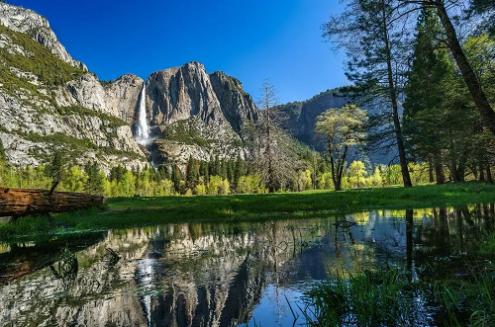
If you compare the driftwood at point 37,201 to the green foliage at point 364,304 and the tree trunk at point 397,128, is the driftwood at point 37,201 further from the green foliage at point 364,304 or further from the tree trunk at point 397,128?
the tree trunk at point 397,128

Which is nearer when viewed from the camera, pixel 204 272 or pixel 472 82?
pixel 204 272

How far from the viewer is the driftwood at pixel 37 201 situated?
14.9 metres

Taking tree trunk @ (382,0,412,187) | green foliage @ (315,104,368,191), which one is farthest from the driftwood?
green foliage @ (315,104,368,191)

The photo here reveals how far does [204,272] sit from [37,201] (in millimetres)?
13019

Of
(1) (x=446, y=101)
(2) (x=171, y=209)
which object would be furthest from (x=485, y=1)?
(1) (x=446, y=101)

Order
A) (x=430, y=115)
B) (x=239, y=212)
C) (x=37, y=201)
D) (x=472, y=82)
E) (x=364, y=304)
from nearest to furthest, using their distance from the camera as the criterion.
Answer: (x=364, y=304) < (x=472, y=82) < (x=37, y=201) < (x=239, y=212) < (x=430, y=115)

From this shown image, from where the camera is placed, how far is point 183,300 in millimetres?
5176

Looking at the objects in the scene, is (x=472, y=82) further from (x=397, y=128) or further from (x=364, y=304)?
(x=397, y=128)

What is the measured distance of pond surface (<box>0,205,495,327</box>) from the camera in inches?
184

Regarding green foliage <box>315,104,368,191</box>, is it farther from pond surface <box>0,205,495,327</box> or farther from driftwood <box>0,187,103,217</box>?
pond surface <box>0,205,495,327</box>

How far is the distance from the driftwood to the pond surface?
4277mm

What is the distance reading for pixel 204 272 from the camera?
678cm

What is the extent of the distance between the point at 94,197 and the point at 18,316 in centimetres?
1800

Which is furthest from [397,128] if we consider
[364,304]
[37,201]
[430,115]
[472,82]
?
[364,304]
